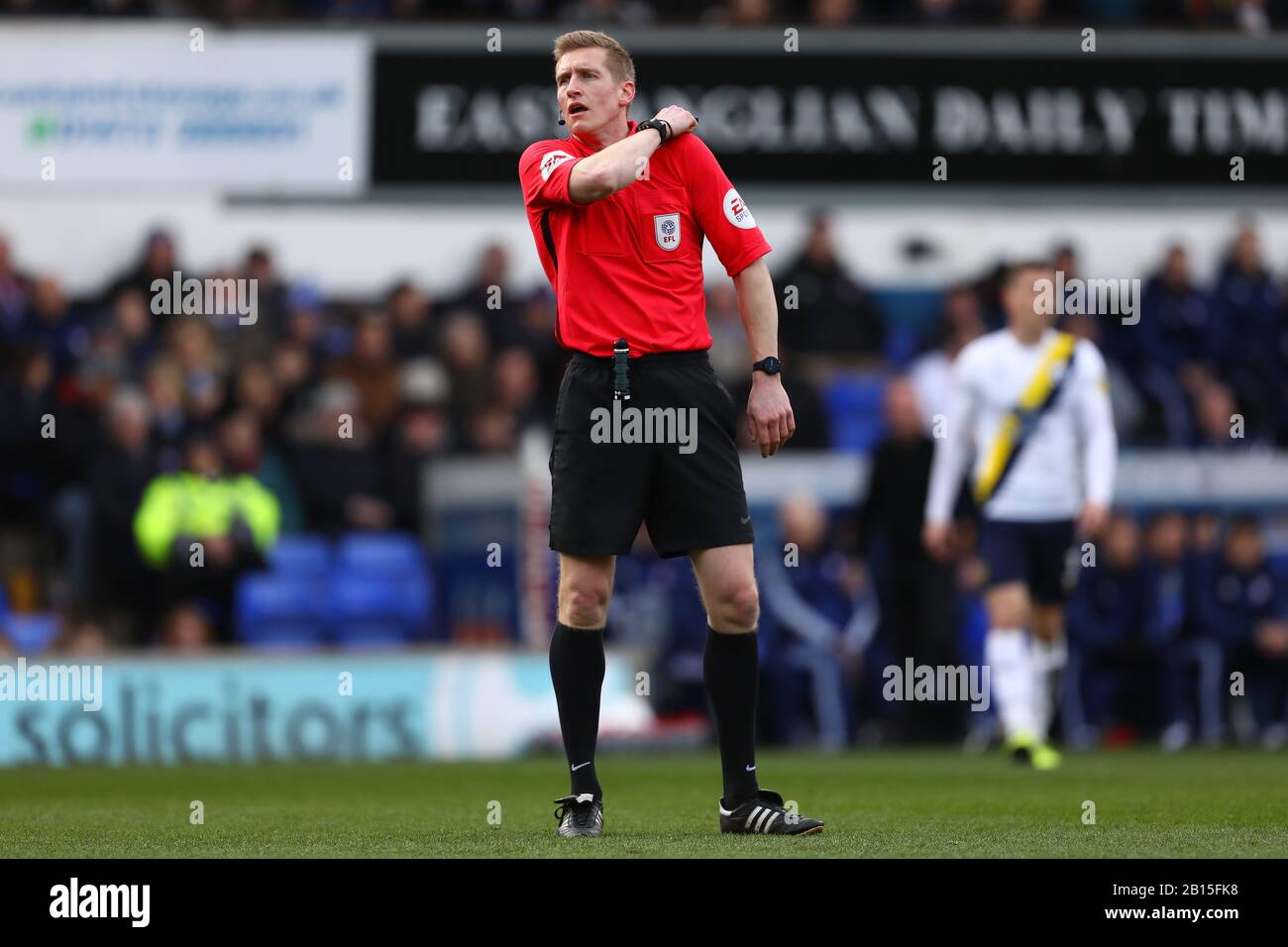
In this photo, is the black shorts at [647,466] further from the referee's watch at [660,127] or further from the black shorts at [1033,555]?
the black shorts at [1033,555]

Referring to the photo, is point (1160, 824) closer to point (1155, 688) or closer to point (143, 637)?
point (1155, 688)

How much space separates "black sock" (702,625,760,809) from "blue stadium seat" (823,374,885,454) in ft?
34.0

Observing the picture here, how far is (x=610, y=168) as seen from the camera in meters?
6.59

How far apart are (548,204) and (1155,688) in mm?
9464

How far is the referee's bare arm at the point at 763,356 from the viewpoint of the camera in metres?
6.82

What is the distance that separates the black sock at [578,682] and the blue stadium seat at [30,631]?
330 inches

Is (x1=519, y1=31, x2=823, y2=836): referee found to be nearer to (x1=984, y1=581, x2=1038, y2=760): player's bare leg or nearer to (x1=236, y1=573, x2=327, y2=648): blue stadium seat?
(x1=984, y1=581, x2=1038, y2=760): player's bare leg

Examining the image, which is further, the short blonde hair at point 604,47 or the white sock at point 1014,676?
the white sock at point 1014,676

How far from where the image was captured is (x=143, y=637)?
15.0 meters

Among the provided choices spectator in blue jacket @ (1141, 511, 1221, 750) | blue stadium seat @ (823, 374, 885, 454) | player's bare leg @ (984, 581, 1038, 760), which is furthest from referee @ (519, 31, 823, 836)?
blue stadium seat @ (823, 374, 885, 454)

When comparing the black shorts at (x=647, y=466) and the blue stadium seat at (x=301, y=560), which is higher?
the black shorts at (x=647, y=466)

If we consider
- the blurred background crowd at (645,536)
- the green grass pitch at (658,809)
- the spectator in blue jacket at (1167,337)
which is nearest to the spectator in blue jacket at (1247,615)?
the blurred background crowd at (645,536)

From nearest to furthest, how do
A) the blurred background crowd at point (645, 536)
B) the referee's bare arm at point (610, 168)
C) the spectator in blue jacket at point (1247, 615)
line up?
the referee's bare arm at point (610, 168), the blurred background crowd at point (645, 536), the spectator in blue jacket at point (1247, 615)

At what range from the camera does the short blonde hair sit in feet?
22.4
